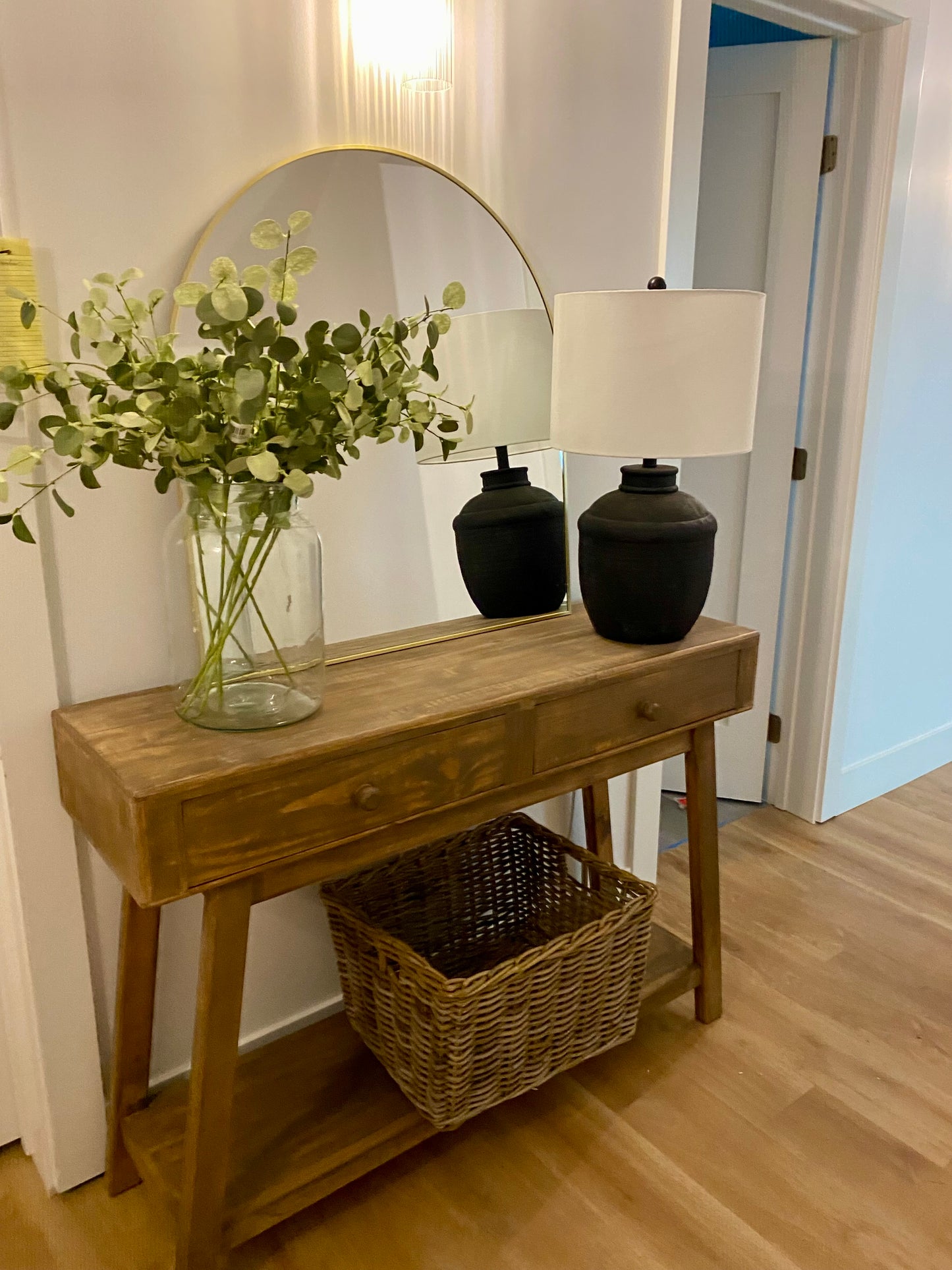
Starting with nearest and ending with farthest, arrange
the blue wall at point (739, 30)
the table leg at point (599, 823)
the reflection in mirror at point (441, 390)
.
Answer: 1. the reflection in mirror at point (441, 390)
2. the table leg at point (599, 823)
3. the blue wall at point (739, 30)

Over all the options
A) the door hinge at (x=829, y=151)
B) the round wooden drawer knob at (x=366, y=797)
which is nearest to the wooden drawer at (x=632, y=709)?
the round wooden drawer knob at (x=366, y=797)

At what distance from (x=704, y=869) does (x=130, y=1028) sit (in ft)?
3.52

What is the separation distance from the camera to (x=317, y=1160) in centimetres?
144

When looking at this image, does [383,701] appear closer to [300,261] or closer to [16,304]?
[300,261]

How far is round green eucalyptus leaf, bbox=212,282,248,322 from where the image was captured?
1056mm

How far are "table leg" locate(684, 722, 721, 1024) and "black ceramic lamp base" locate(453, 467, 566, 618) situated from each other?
41 centimetres

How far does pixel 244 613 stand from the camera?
52.7 inches

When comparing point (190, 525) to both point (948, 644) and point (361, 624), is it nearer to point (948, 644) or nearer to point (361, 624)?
point (361, 624)

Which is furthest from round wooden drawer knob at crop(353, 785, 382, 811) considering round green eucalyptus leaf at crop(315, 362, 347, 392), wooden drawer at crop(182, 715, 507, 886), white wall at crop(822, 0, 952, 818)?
white wall at crop(822, 0, 952, 818)

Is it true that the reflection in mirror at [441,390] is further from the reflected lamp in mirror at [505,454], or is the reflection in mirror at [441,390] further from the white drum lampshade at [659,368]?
the white drum lampshade at [659,368]

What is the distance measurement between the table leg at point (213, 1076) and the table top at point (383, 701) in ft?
0.59

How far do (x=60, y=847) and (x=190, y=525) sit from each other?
1.76 feet

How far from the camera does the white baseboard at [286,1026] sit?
1.67m

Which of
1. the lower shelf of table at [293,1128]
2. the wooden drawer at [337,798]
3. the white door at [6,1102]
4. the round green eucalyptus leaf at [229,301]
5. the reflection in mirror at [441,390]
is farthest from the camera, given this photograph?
the white door at [6,1102]
